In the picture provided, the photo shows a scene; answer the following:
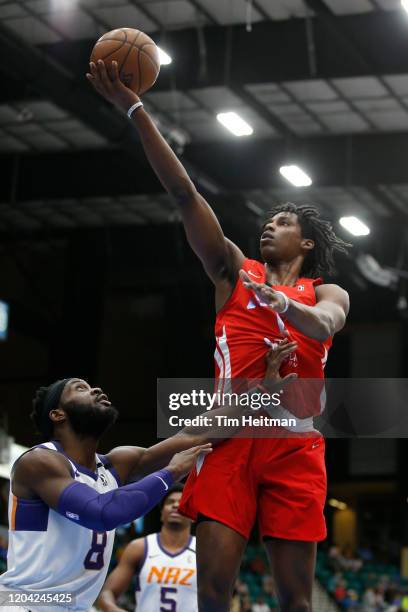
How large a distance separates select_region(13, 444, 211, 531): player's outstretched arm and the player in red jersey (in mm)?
103

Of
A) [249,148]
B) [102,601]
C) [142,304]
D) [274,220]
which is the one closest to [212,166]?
[249,148]

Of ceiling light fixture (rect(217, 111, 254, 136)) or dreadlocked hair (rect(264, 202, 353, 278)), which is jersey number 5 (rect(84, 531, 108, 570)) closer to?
dreadlocked hair (rect(264, 202, 353, 278))

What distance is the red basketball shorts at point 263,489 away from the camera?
4.43 meters

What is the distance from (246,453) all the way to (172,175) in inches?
49.7

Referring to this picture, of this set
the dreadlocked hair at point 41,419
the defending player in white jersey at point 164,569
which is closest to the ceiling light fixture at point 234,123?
the defending player in white jersey at point 164,569

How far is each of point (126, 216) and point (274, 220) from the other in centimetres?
1922

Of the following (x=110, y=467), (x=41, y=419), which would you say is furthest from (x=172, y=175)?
(x=110, y=467)

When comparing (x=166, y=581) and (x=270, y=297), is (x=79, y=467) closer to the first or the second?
(x=270, y=297)

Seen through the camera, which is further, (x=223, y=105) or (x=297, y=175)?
(x=297, y=175)

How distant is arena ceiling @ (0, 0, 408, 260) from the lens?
46.0 feet

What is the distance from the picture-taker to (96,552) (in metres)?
4.82

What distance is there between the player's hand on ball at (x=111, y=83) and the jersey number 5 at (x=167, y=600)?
451 centimetres

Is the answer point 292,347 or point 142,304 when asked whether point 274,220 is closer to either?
point 292,347

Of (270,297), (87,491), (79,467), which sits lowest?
(87,491)
